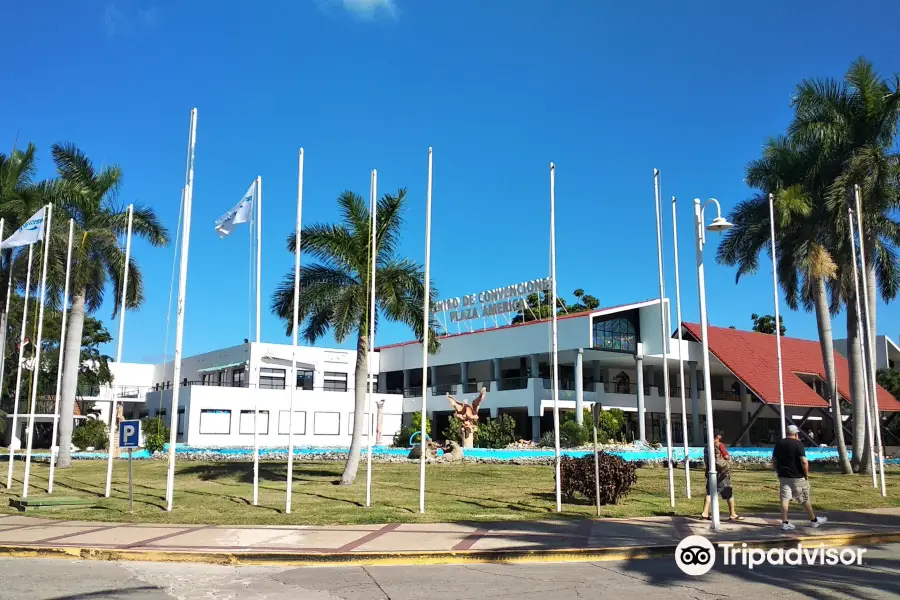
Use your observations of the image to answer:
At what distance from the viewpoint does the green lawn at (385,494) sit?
15.2 metres

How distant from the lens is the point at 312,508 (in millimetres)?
16250

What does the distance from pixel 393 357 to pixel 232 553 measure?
47.8 metres

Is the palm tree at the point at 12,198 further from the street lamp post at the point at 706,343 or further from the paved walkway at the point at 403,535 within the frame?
the street lamp post at the point at 706,343

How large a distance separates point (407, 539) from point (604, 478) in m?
6.54

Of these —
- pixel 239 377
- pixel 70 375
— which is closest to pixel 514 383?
pixel 239 377

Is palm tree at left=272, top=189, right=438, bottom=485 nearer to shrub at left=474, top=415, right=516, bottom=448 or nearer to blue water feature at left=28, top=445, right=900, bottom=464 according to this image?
blue water feature at left=28, top=445, right=900, bottom=464

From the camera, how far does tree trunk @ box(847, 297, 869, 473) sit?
26.8 meters

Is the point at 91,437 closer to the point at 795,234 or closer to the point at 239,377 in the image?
the point at 239,377

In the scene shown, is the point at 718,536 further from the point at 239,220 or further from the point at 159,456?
the point at 159,456

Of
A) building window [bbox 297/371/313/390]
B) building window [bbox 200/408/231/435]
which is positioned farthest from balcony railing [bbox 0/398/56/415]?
building window [bbox 297/371/313/390]

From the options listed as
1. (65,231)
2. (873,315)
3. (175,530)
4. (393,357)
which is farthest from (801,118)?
(393,357)

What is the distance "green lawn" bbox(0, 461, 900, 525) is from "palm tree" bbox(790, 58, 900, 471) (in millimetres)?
5408

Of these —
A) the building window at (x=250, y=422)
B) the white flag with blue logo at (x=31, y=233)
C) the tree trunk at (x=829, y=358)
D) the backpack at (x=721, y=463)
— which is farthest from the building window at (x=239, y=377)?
the backpack at (x=721, y=463)

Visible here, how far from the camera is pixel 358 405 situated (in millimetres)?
20734
